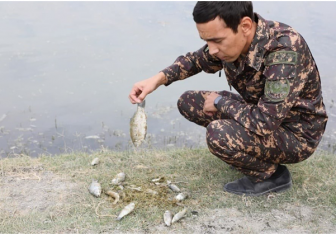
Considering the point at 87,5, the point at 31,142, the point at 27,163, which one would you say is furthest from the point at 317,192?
the point at 87,5

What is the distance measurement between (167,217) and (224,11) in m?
1.69

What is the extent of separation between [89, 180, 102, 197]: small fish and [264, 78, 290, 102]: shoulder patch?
174cm

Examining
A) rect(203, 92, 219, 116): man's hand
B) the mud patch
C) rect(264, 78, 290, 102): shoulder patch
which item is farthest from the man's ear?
the mud patch

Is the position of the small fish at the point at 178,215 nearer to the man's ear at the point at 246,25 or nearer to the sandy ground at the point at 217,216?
the sandy ground at the point at 217,216

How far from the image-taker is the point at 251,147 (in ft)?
12.6

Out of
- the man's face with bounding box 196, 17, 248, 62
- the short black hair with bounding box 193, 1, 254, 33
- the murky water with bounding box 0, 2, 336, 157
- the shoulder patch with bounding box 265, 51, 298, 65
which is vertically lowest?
the murky water with bounding box 0, 2, 336, 157

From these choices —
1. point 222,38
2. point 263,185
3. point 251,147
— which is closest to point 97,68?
point 263,185

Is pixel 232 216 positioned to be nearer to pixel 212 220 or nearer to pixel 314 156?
pixel 212 220

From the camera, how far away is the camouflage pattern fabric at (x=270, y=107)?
3506mm

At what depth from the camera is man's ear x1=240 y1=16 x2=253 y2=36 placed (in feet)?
11.4

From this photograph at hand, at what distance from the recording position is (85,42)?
35.1 ft

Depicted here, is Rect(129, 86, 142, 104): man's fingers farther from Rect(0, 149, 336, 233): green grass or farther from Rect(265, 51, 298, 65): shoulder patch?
Rect(265, 51, 298, 65): shoulder patch

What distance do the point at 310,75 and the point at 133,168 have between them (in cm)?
205

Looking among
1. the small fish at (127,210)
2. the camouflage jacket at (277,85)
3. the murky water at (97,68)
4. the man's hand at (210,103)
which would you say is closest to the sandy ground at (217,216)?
the small fish at (127,210)
